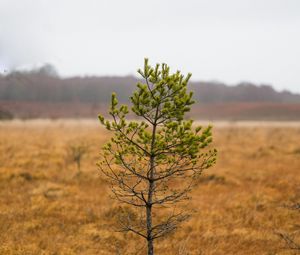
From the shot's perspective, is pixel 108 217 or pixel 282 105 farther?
pixel 282 105

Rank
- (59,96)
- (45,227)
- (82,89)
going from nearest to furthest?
(45,227), (59,96), (82,89)

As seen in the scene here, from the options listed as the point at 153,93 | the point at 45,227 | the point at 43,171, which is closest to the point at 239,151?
the point at 43,171

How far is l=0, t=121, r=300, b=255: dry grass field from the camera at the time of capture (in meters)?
9.05

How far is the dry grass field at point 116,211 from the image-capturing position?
905 cm

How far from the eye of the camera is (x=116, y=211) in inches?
451

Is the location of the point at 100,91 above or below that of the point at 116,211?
above

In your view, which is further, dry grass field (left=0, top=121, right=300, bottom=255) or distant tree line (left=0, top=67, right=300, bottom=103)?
distant tree line (left=0, top=67, right=300, bottom=103)

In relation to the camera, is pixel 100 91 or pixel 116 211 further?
pixel 100 91

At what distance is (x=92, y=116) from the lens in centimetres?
8325

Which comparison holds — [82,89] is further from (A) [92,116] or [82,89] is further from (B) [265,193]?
(B) [265,193]

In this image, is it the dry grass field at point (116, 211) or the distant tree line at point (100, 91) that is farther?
the distant tree line at point (100, 91)

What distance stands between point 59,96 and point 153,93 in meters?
94.9

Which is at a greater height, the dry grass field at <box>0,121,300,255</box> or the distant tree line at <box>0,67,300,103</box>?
the distant tree line at <box>0,67,300,103</box>

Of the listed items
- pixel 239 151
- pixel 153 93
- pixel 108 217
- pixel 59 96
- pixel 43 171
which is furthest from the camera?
pixel 59 96
